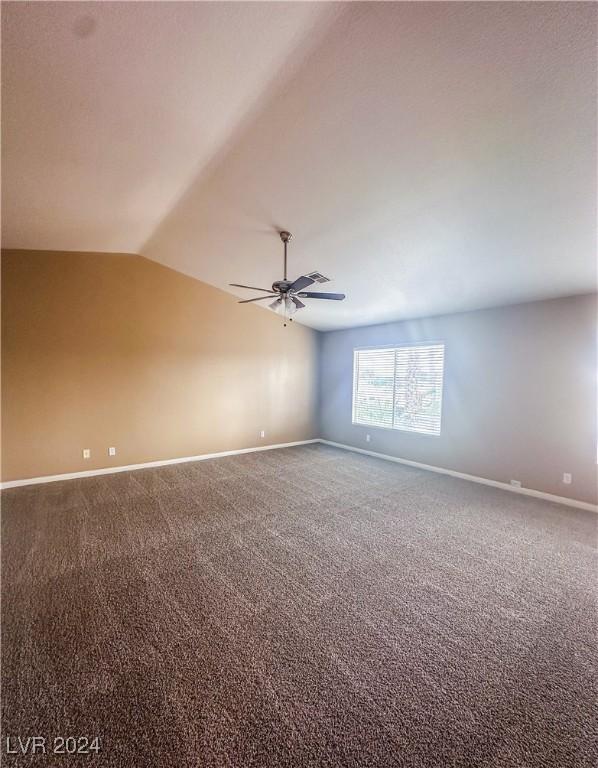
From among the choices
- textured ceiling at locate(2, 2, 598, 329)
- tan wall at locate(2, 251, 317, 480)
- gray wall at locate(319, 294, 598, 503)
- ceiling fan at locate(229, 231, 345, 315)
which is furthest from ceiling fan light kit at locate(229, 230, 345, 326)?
gray wall at locate(319, 294, 598, 503)

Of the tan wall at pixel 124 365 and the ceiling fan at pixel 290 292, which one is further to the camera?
the tan wall at pixel 124 365

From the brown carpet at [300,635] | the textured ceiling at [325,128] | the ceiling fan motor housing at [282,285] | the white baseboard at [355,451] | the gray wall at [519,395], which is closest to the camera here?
the brown carpet at [300,635]

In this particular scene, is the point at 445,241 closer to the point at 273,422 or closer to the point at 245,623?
the point at 245,623

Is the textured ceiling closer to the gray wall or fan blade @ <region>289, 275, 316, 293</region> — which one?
the gray wall

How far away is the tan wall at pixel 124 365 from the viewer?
4051 mm

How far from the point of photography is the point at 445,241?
Answer: 3008mm

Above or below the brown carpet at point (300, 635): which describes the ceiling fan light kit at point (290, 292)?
above

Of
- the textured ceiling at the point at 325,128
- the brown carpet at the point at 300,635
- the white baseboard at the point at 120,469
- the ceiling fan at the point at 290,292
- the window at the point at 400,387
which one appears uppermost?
the textured ceiling at the point at 325,128

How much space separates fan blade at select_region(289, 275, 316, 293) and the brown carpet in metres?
2.36

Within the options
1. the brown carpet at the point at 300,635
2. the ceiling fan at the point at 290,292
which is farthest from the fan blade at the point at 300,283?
the brown carpet at the point at 300,635

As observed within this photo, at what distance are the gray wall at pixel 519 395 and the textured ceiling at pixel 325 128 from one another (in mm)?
521

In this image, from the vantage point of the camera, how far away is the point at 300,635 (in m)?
1.75

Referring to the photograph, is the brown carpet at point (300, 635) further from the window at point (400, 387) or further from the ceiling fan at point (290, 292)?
the ceiling fan at point (290, 292)

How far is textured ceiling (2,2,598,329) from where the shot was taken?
57.4 inches
